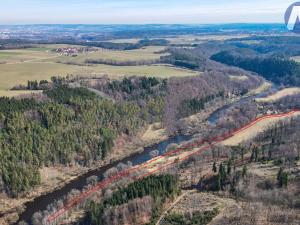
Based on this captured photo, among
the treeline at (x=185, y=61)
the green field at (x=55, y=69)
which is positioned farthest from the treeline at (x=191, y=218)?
the treeline at (x=185, y=61)

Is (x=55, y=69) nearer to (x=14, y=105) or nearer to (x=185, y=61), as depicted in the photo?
(x=185, y=61)

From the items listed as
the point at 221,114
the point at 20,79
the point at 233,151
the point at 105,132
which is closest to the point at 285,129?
the point at 233,151

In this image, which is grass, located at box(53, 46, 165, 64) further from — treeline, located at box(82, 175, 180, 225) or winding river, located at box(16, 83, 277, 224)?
treeline, located at box(82, 175, 180, 225)

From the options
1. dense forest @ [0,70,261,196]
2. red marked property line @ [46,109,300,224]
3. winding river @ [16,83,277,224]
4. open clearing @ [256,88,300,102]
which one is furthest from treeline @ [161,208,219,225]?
open clearing @ [256,88,300,102]

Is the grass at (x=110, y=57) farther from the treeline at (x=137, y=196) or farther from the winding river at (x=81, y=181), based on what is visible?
the treeline at (x=137, y=196)

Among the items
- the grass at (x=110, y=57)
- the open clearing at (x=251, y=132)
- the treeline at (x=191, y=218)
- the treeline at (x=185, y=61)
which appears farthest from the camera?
the grass at (x=110, y=57)

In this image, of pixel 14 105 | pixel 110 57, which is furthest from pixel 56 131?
pixel 110 57
